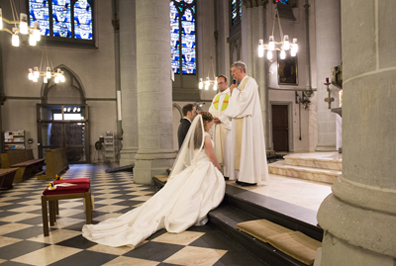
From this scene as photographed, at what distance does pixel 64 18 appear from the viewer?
15.9 m

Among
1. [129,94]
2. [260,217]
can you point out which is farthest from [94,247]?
[129,94]

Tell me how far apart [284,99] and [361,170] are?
15.2 meters

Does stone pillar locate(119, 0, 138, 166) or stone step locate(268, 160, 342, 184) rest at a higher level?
stone pillar locate(119, 0, 138, 166)

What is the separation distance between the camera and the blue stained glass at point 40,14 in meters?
15.3

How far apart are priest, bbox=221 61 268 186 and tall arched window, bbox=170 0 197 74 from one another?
13923mm

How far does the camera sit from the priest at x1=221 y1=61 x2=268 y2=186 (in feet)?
14.7

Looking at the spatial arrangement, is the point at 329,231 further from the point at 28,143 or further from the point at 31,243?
the point at 28,143

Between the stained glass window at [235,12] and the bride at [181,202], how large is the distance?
1444cm

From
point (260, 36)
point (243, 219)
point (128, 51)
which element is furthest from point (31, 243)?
point (260, 36)

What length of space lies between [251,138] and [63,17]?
15510mm

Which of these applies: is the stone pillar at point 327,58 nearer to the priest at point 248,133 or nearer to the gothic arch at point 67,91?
the priest at point 248,133

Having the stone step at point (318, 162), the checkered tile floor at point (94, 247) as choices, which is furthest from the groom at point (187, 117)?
the stone step at point (318, 162)

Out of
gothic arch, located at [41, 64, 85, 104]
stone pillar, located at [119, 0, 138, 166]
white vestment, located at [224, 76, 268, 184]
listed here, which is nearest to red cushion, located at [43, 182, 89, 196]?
white vestment, located at [224, 76, 268, 184]

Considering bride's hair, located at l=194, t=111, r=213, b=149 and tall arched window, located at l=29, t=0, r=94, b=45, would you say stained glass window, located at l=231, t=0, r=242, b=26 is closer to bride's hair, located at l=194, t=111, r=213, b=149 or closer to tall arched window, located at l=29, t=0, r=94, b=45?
tall arched window, located at l=29, t=0, r=94, b=45
